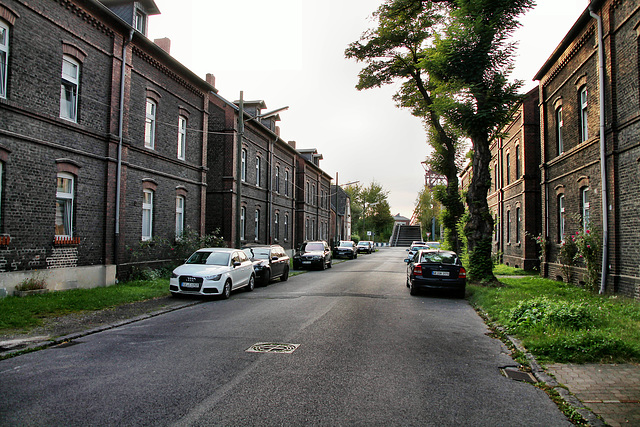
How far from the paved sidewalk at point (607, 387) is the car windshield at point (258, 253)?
1351cm

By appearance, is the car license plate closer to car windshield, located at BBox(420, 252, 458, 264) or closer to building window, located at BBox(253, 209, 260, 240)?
car windshield, located at BBox(420, 252, 458, 264)

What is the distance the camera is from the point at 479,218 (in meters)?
16.2

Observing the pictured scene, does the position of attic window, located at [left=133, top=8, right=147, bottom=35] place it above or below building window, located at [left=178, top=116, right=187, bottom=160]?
above

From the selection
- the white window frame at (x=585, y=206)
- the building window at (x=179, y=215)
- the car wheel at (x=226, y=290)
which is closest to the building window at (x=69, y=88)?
the building window at (x=179, y=215)

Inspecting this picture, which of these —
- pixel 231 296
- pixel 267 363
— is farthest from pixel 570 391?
pixel 231 296

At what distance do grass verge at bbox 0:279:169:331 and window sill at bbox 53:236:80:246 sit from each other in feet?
4.61

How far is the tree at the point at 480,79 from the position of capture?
50.2 feet

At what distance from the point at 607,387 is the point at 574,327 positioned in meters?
2.79

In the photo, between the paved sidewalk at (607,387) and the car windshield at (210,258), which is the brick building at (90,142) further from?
the paved sidewalk at (607,387)

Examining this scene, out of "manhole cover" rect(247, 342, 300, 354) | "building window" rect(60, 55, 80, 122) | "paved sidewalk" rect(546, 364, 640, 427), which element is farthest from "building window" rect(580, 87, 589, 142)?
"building window" rect(60, 55, 80, 122)

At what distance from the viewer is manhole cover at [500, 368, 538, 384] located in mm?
5449

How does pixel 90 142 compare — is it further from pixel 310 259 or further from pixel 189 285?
pixel 310 259

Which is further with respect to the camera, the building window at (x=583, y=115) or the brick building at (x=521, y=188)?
the brick building at (x=521, y=188)

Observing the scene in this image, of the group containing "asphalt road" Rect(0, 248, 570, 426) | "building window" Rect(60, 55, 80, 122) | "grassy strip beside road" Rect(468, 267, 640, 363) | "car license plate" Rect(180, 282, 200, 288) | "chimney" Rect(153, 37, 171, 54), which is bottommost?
"asphalt road" Rect(0, 248, 570, 426)
